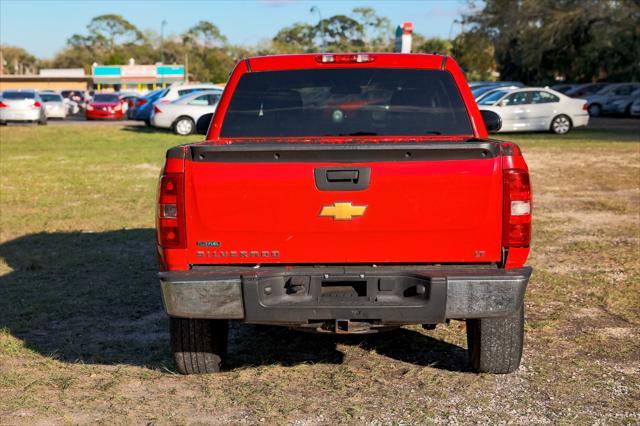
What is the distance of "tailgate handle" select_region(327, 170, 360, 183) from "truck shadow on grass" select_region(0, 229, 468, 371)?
1.53 m

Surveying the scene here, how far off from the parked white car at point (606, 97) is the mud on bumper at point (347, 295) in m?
39.0

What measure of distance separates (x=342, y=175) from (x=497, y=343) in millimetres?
1379

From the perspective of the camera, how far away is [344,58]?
611 centimetres

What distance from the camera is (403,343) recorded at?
6.34 meters

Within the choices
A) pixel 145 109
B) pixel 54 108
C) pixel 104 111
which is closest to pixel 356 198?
pixel 145 109

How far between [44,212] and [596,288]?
764 centimetres

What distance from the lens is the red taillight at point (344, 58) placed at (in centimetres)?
609

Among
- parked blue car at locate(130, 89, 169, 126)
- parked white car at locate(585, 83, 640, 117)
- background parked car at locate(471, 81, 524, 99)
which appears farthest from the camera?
parked white car at locate(585, 83, 640, 117)

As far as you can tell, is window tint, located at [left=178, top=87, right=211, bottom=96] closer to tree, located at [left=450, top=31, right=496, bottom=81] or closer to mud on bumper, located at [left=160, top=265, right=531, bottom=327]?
mud on bumper, located at [left=160, top=265, right=531, bottom=327]

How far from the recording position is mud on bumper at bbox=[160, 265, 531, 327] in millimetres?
4750

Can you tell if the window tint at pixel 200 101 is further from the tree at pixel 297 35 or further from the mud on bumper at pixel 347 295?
the tree at pixel 297 35

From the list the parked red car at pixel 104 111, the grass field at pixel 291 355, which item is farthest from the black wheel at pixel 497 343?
the parked red car at pixel 104 111

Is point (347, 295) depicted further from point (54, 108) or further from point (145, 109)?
point (54, 108)

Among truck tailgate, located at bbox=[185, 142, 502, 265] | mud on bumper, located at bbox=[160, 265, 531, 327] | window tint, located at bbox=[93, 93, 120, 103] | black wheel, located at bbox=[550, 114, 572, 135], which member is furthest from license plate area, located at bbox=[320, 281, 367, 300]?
window tint, located at bbox=[93, 93, 120, 103]
